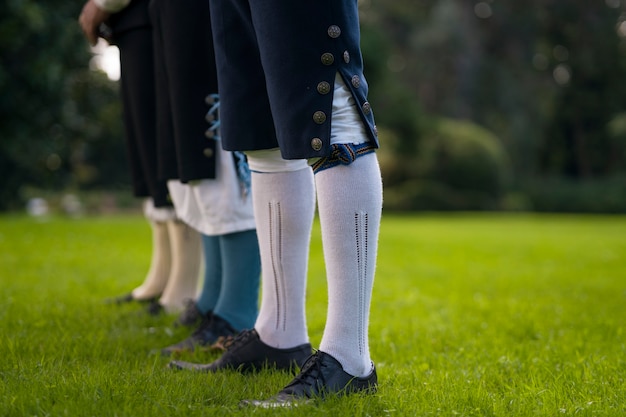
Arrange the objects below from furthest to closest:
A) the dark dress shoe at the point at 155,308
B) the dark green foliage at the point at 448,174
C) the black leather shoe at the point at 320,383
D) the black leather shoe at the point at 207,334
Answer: the dark green foliage at the point at 448,174, the dark dress shoe at the point at 155,308, the black leather shoe at the point at 207,334, the black leather shoe at the point at 320,383

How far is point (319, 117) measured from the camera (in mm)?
1745

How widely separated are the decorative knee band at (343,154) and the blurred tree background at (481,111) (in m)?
16.4

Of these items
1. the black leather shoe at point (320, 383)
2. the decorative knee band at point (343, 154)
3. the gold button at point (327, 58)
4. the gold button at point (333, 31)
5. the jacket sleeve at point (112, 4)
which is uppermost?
the jacket sleeve at point (112, 4)

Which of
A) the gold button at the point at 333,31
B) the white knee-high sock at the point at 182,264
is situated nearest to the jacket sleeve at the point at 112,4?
the white knee-high sock at the point at 182,264

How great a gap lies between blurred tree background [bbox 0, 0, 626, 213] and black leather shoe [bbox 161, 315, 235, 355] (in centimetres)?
1560

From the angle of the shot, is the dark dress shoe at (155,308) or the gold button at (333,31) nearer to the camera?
the gold button at (333,31)

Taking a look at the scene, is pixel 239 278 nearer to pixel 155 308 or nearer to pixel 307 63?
pixel 155 308

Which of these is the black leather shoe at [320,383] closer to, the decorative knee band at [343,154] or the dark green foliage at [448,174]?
the decorative knee band at [343,154]

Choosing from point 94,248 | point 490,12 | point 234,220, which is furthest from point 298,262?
point 490,12

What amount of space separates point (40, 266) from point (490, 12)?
34351 millimetres

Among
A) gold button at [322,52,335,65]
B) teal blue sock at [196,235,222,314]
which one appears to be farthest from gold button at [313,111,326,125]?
teal blue sock at [196,235,222,314]

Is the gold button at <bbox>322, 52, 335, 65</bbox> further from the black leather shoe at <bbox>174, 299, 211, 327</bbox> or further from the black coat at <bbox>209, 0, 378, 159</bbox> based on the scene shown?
the black leather shoe at <bbox>174, 299, 211, 327</bbox>

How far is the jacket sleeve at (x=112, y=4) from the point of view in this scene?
285 cm

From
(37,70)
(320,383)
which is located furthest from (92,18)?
(37,70)
